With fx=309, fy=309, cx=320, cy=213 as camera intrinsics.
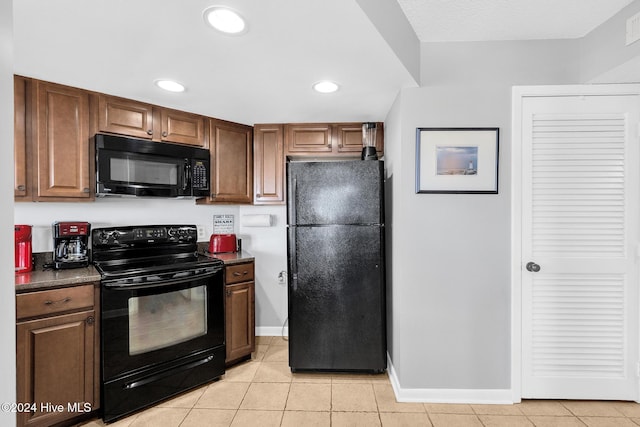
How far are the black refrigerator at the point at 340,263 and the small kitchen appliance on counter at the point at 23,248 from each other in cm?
162

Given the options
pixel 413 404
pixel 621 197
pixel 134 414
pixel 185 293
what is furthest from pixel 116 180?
pixel 621 197

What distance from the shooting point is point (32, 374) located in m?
1.62

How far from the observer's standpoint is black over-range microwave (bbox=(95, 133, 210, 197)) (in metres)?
2.07

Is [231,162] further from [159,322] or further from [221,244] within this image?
[159,322]

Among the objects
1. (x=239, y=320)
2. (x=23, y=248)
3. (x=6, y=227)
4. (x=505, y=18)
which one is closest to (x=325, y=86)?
(x=505, y=18)

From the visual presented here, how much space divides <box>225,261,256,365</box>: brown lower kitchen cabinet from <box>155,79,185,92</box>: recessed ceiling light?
134cm

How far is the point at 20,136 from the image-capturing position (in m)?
1.81

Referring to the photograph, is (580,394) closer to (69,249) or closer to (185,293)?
(185,293)

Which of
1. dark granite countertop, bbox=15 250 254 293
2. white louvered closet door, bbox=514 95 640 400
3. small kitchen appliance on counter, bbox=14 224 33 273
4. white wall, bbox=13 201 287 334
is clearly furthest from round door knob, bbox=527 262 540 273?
small kitchen appliance on counter, bbox=14 224 33 273

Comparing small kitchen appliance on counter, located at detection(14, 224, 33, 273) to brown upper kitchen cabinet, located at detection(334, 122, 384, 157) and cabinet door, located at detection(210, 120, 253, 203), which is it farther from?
brown upper kitchen cabinet, located at detection(334, 122, 384, 157)

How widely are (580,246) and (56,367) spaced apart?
127 inches

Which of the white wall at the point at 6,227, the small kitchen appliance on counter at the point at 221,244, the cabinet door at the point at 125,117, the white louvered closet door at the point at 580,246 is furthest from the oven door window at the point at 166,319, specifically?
the white louvered closet door at the point at 580,246

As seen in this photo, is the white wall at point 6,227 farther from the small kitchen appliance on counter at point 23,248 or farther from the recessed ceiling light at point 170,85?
the small kitchen appliance on counter at point 23,248

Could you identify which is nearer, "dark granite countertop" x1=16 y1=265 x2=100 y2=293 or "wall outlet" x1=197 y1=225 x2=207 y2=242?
"dark granite countertop" x1=16 y1=265 x2=100 y2=293
